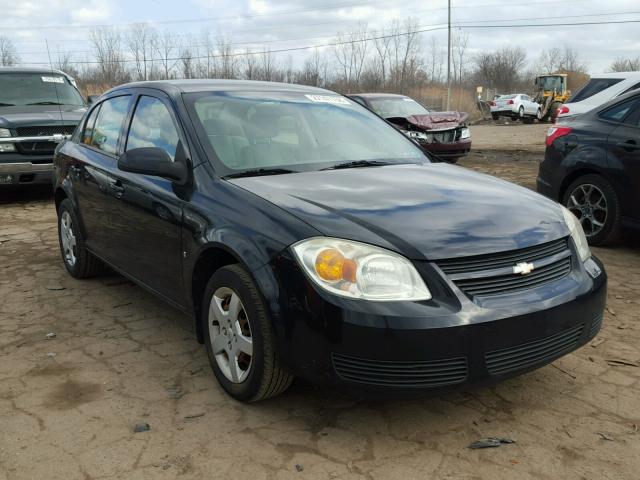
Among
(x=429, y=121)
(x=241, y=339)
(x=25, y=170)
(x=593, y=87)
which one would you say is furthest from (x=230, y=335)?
(x=593, y=87)

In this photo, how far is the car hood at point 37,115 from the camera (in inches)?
332

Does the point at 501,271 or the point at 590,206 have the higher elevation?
the point at 501,271

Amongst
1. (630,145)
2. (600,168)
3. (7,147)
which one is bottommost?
(600,168)

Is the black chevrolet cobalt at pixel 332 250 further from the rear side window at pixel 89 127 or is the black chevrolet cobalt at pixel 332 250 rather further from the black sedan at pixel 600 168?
the black sedan at pixel 600 168

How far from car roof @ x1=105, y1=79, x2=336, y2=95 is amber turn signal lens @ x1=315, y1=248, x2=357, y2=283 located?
5.53ft

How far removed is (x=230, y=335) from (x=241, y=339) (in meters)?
0.11

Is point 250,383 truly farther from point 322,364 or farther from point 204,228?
point 204,228

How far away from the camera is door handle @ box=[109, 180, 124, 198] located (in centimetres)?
387

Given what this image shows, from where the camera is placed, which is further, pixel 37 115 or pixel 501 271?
pixel 37 115

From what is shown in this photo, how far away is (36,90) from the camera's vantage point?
9609 millimetres

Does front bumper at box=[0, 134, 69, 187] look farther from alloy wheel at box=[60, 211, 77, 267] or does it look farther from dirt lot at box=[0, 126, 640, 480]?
dirt lot at box=[0, 126, 640, 480]

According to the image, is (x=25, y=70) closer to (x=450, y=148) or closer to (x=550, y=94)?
(x=450, y=148)

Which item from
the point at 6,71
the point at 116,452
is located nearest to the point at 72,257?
the point at 116,452

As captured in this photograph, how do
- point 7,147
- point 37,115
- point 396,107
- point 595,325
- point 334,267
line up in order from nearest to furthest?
1. point 334,267
2. point 595,325
3. point 7,147
4. point 37,115
5. point 396,107
